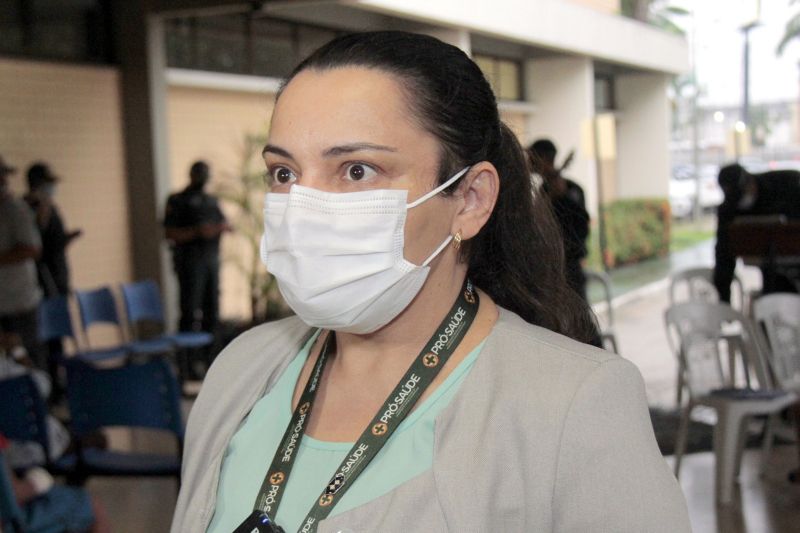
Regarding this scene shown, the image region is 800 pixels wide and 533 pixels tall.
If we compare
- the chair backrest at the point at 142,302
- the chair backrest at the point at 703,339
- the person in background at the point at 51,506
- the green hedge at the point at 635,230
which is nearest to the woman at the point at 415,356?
the person in background at the point at 51,506

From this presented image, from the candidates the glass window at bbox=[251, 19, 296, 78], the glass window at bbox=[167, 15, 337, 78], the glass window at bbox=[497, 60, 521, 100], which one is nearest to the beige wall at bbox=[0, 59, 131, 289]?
the glass window at bbox=[167, 15, 337, 78]

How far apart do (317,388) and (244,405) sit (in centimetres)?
13

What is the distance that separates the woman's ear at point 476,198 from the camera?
142 cm

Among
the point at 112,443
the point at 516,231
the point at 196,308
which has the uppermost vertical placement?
the point at 516,231

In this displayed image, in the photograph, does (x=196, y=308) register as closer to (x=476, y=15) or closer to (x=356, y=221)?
(x=476, y=15)

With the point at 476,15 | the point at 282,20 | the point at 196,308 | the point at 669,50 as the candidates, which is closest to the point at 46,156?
the point at 196,308

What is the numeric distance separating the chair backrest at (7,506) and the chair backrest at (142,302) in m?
4.66

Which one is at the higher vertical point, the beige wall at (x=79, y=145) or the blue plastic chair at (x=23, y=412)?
the beige wall at (x=79, y=145)

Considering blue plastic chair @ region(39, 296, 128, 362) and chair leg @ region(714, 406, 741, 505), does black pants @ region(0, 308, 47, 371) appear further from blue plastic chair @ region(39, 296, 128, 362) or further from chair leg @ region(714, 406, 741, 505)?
chair leg @ region(714, 406, 741, 505)

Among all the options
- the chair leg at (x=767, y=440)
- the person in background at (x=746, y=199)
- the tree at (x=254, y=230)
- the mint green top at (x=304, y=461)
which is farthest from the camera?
the tree at (x=254, y=230)

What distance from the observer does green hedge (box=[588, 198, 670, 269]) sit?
17.9 metres

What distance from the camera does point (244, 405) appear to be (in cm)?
155

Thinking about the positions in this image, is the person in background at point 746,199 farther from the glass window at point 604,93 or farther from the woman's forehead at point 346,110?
the glass window at point 604,93

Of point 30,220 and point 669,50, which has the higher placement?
point 669,50
